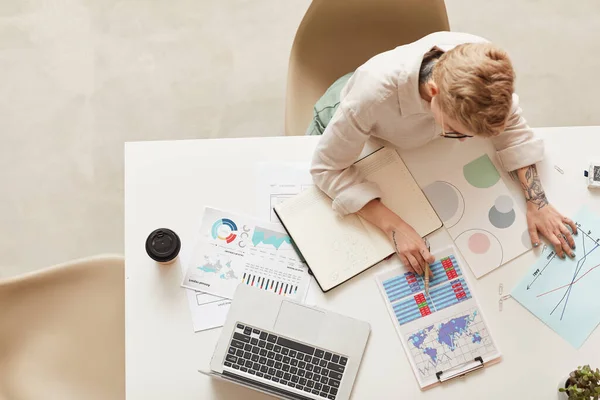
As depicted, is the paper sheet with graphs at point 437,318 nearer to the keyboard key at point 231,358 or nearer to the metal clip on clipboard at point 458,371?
the metal clip on clipboard at point 458,371

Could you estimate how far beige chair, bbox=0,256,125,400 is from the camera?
54.5 inches

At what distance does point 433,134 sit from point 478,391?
1.92ft

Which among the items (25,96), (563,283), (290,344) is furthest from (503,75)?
(25,96)

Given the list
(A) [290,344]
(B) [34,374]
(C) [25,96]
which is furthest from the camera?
(C) [25,96]

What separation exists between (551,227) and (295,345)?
25.4 inches

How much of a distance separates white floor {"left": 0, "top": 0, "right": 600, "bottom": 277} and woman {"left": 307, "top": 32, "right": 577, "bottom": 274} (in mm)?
741

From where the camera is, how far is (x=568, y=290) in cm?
126

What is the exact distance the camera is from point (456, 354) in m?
1.24

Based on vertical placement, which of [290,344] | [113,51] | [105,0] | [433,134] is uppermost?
[105,0]

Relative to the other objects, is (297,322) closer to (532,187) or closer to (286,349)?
(286,349)

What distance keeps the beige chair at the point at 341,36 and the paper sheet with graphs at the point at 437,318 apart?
527mm

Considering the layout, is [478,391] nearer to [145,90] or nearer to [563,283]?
[563,283]

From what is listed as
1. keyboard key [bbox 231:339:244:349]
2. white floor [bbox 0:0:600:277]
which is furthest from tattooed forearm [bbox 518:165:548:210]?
white floor [bbox 0:0:600:277]

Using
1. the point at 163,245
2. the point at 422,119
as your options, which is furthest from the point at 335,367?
the point at 422,119
